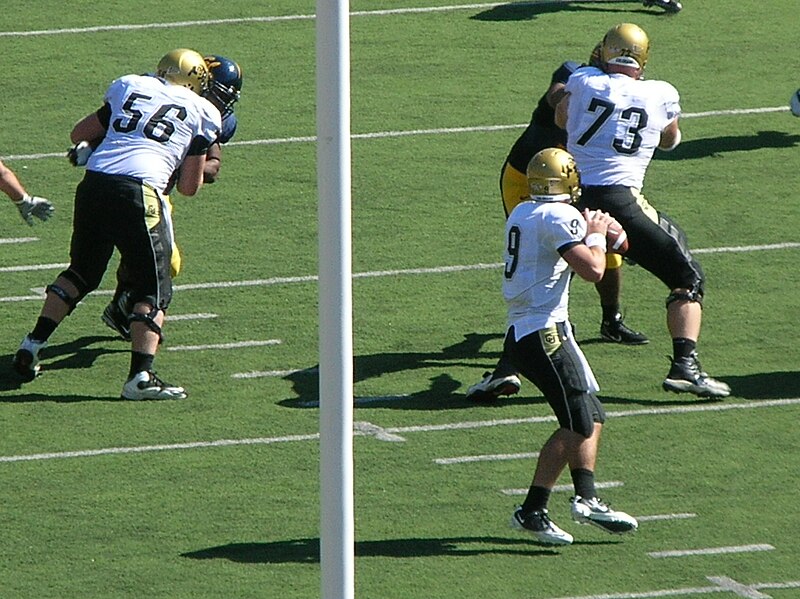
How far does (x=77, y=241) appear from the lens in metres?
10.1

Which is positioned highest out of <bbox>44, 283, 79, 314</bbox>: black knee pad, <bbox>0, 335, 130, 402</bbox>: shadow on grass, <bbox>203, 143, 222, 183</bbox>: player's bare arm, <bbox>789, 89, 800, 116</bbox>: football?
<bbox>203, 143, 222, 183</bbox>: player's bare arm

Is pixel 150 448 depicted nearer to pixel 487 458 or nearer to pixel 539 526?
pixel 487 458

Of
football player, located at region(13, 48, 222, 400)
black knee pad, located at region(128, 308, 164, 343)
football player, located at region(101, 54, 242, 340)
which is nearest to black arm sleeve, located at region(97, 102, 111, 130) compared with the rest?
football player, located at region(13, 48, 222, 400)

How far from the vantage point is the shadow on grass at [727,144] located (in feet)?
46.3

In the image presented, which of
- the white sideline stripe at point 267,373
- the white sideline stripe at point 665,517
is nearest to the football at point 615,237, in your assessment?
the white sideline stripe at point 665,517

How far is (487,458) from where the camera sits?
9.15 metres

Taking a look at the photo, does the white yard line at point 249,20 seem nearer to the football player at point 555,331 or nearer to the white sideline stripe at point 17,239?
the white sideline stripe at point 17,239

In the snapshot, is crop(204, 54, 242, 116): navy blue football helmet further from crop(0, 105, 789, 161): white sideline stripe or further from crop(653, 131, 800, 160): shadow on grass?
crop(653, 131, 800, 160): shadow on grass

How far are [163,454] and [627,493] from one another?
2.18 m

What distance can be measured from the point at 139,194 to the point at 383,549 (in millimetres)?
2687

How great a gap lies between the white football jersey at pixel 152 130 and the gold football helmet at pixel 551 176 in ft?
7.77

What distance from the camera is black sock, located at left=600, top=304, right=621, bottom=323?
10.7 meters

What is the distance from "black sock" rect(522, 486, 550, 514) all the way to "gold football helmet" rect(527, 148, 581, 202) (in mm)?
1231

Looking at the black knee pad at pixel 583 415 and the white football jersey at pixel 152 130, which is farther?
the white football jersey at pixel 152 130
